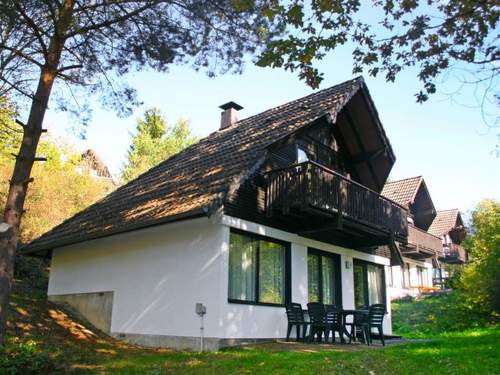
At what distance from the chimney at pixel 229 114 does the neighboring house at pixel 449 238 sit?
24004 millimetres

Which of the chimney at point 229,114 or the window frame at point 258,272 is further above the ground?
the chimney at point 229,114

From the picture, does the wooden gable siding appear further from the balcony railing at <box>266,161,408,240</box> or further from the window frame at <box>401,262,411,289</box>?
the window frame at <box>401,262,411,289</box>

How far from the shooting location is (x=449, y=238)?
39.8 metres

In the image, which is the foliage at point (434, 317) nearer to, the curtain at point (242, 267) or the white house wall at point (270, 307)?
the white house wall at point (270, 307)

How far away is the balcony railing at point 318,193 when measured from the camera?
11.8 metres

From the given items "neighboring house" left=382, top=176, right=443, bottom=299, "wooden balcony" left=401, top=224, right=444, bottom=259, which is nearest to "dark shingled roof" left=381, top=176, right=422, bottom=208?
"neighboring house" left=382, top=176, right=443, bottom=299

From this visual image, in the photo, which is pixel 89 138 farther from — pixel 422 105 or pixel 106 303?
pixel 422 105

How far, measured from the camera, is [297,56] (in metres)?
7.66

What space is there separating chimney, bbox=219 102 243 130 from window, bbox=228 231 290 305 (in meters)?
7.50

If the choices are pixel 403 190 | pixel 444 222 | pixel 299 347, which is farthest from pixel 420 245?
pixel 299 347

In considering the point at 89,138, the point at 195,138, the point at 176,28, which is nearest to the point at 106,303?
the point at 89,138

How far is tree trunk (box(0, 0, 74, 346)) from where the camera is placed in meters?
8.49

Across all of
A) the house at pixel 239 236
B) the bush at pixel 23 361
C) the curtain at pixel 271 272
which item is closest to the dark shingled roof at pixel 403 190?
the house at pixel 239 236

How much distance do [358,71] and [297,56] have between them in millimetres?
1165
